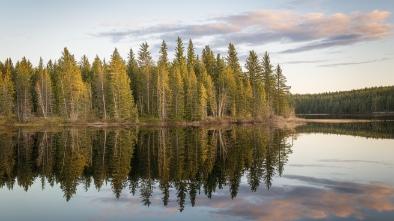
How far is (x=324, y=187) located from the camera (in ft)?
62.3

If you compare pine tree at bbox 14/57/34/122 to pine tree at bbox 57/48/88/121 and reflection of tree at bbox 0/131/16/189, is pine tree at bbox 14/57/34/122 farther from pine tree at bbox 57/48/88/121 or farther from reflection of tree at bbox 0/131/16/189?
reflection of tree at bbox 0/131/16/189

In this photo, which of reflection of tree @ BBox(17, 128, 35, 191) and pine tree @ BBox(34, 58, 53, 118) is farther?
pine tree @ BBox(34, 58, 53, 118)

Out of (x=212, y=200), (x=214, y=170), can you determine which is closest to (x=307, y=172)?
(x=214, y=170)

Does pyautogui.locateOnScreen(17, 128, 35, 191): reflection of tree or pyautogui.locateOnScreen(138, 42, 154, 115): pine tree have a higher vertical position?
pyautogui.locateOnScreen(138, 42, 154, 115): pine tree

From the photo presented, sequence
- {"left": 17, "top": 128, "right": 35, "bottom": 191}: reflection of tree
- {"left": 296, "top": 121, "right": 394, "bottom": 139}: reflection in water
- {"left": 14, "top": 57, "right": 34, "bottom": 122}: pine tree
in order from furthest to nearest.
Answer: {"left": 14, "top": 57, "right": 34, "bottom": 122}: pine tree
{"left": 296, "top": 121, "right": 394, "bottom": 139}: reflection in water
{"left": 17, "top": 128, "right": 35, "bottom": 191}: reflection of tree

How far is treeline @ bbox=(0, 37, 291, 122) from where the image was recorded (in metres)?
84.4

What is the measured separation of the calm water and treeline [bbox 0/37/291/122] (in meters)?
51.5

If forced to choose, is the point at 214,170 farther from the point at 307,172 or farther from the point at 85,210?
the point at 85,210

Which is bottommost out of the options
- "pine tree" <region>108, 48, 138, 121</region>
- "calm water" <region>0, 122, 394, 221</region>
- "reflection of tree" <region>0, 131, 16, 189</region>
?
"calm water" <region>0, 122, 394, 221</region>

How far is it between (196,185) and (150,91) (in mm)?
74973

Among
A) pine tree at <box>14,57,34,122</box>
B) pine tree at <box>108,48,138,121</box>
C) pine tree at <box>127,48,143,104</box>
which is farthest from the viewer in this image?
pine tree at <box>127,48,143,104</box>

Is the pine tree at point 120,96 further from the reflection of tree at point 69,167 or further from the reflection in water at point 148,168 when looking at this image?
the reflection in water at point 148,168

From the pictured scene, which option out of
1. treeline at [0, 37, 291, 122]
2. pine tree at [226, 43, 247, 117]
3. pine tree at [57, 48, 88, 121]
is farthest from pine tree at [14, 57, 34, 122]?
pine tree at [226, 43, 247, 117]

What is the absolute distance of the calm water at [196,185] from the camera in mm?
14742
